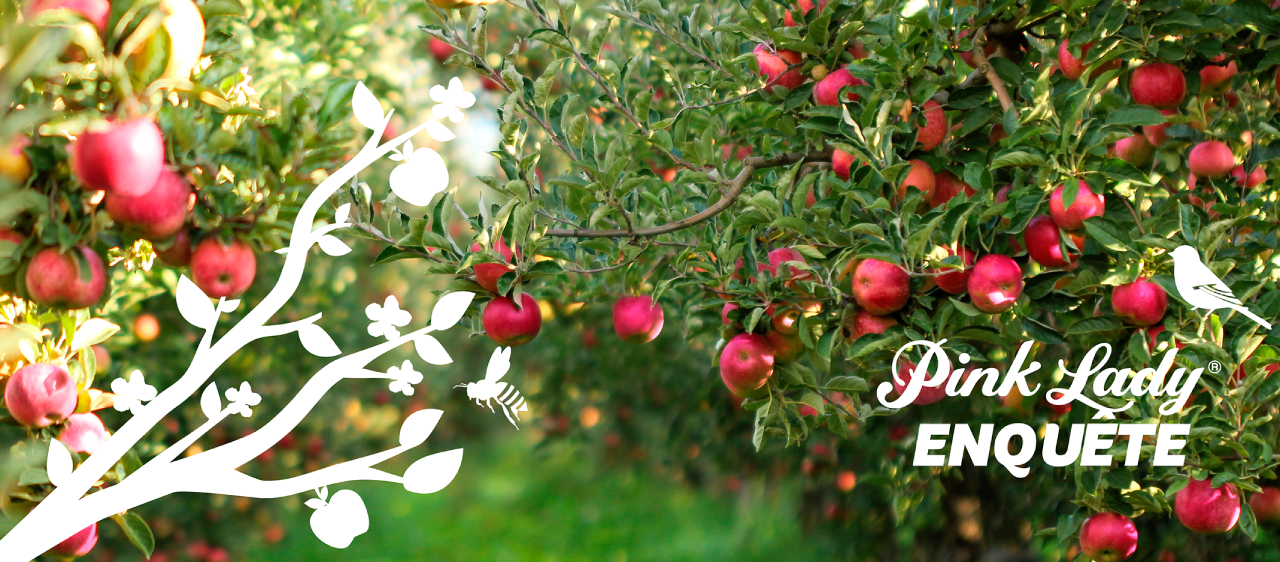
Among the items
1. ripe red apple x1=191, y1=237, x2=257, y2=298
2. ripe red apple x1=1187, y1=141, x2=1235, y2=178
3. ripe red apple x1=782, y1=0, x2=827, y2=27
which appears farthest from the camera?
ripe red apple x1=1187, y1=141, x2=1235, y2=178

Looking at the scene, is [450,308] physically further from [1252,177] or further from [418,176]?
[1252,177]

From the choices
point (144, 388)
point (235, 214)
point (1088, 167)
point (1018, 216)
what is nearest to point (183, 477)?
point (144, 388)

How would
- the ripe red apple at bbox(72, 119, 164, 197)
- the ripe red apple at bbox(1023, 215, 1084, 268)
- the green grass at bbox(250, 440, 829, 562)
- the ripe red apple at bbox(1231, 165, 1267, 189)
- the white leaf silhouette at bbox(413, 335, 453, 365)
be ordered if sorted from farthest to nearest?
the green grass at bbox(250, 440, 829, 562) < the ripe red apple at bbox(1231, 165, 1267, 189) < the white leaf silhouette at bbox(413, 335, 453, 365) < the ripe red apple at bbox(1023, 215, 1084, 268) < the ripe red apple at bbox(72, 119, 164, 197)

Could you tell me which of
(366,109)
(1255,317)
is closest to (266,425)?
(366,109)

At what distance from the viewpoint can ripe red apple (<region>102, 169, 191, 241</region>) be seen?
1239mm

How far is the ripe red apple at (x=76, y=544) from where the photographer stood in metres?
1.51


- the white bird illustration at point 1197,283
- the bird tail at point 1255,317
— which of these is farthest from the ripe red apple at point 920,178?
the bird tail at point 1255,317

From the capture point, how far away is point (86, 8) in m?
1.18

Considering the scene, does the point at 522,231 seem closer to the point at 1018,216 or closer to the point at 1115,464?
the point at 1018,216

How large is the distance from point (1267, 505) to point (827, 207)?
1.31 meters

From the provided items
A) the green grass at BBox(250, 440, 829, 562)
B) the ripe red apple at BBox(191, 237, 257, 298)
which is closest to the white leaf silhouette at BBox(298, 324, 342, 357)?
the ripe red apple at BBox(191, 237, 257, 298)

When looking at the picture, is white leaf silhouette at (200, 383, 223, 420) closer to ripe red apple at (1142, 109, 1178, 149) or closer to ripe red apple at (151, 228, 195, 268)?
ripe red apple at (151, 228, 195, 268)

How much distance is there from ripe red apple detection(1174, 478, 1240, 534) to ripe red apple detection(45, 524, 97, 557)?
76.8 inches

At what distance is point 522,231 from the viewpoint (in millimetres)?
1669
